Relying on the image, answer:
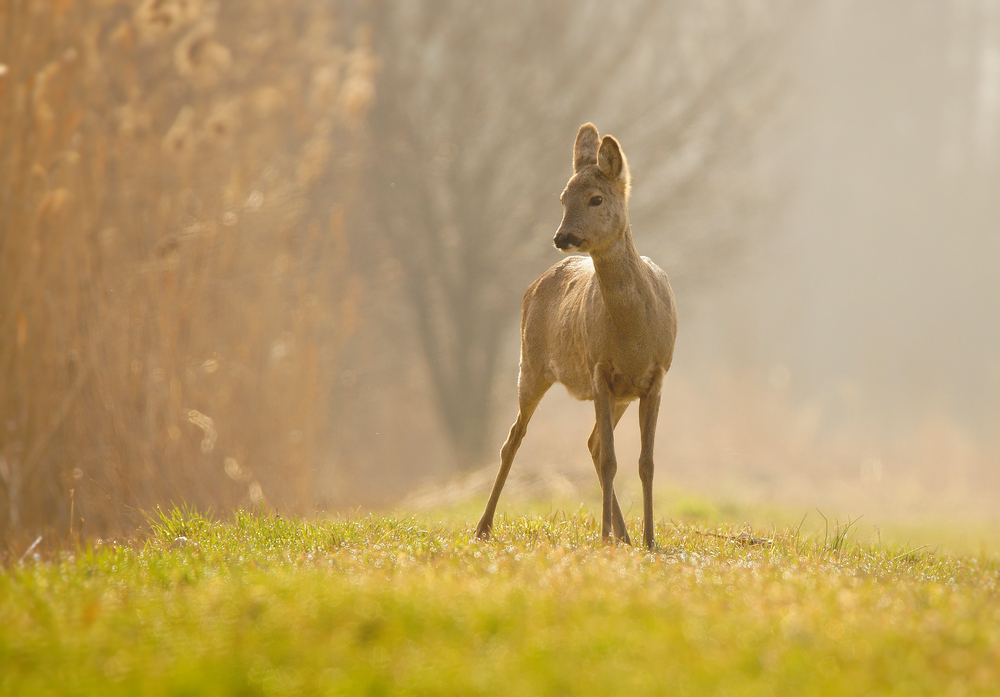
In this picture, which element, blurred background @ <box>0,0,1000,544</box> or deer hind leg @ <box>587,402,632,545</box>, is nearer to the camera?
deer hind leg @ <box>587,402,632,545</box>

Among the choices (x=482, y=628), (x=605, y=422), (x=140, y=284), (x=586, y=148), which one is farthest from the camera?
(x=140, y=284)

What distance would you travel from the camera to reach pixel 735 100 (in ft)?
52.7

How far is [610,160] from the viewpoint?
5.42 m

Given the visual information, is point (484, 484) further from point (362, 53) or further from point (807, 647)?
point (807, 647)

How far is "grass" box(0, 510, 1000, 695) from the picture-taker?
2.73 m

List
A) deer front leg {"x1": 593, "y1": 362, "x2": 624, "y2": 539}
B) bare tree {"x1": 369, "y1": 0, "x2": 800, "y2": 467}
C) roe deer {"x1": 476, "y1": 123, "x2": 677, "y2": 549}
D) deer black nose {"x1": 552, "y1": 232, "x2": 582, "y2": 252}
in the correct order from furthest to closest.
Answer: bare tree {"x1": 369, "y1": 0, "x2": 800, "y2": 467} < deer front leg {"x1": 593, "y1": 362, "x2": 624, "y2": 539} < roe deer {"x1": 476, "y1": 123, "x2": 677, "y2": 549} < deer black nose {"x1": 552, "y1": 232, "x2": 582, "y2": 252}

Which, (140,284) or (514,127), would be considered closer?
(140,284)

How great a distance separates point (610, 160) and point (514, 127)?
10.3m

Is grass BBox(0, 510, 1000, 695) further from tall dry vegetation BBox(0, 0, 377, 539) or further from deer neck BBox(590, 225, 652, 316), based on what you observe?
tall dry vegetation BBox(0, 0, 377, 539)

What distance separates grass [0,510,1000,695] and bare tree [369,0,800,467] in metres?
11.7

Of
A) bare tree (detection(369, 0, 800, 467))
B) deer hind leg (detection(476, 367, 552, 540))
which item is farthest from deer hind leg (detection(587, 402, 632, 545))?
bare tree (detection(369, 0, 800, 467))

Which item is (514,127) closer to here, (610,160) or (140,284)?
(140,284)

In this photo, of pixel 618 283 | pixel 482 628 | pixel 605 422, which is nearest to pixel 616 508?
pixel 605 422

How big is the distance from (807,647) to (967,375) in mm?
41103
